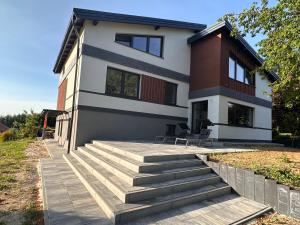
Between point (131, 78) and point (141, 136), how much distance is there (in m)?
3.17

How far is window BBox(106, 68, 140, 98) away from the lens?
10.6m

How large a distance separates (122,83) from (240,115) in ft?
25.2

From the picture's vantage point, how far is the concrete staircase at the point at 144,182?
398 cm

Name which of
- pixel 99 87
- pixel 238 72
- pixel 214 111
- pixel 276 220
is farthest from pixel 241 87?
pixel 276 220

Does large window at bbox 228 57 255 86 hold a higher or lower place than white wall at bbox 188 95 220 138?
higher

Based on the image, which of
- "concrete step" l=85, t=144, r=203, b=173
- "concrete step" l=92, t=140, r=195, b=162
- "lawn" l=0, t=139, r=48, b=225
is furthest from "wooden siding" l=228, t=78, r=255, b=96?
"lawn" l=0, t=139, r=48, b=225

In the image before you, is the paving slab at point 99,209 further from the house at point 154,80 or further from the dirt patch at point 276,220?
the house at point 154,80

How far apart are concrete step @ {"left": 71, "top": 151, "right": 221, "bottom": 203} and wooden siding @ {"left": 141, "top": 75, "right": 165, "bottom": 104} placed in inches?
246

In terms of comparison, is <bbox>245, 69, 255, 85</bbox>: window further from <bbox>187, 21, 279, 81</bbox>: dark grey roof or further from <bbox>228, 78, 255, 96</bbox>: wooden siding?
<bbox>187, 21, 279, 81</bbox>: dark grey roof

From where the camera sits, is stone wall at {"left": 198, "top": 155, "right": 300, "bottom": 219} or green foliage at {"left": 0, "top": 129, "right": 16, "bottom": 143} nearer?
stone wall at {"left": 198, "top": 155, "right": 300, "bottom": 219}

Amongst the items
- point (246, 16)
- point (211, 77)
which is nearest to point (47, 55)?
point (211, 77)

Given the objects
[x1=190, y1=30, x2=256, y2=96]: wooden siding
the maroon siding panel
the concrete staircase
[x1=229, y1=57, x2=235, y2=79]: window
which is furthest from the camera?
[x1=229, y1=57, x2=235, y2=79]: window

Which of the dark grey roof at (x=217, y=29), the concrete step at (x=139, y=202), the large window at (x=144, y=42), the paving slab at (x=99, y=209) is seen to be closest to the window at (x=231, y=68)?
the dark grey roof at (x=217, y=29)

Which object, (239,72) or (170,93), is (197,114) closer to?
(170,93)
